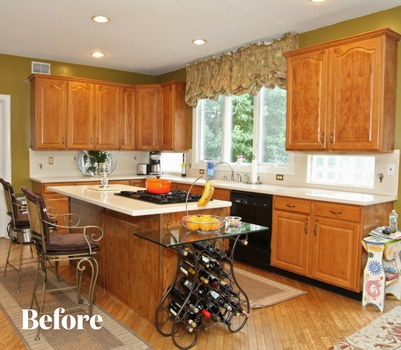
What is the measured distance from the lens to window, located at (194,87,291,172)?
5.03 metres

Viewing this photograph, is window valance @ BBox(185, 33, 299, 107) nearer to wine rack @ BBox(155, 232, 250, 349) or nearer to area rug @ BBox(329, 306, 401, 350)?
wine rack @ BBox(155, 232, 250, 349)

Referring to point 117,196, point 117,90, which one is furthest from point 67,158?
point 117,196

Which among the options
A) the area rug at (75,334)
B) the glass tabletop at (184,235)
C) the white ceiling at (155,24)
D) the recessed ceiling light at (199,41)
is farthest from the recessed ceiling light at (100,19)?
the area rug at (75,334)

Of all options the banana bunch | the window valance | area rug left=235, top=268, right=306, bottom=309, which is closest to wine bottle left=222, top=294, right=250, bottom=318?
area rug left=235, top=268, right=306, bottom=309

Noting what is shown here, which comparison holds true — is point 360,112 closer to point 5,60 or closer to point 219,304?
point 219,304

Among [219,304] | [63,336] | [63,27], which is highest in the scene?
[63,27]

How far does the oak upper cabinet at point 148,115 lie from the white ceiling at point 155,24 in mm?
783

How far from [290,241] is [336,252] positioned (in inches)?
20.8

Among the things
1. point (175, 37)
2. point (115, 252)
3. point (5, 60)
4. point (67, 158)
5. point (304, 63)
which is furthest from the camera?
point (67, 158)

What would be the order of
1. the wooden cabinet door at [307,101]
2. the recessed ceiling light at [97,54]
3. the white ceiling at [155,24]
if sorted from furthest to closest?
1. the recessed ceiling light at [97,54]
2. the wooden cabinet door at [307,101]
3. the white ceiling at [155,24]

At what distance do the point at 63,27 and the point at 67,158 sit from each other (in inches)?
92.1

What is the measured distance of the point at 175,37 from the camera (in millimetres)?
4828

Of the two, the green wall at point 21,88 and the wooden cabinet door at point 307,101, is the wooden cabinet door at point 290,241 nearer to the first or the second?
the wooden cabinet door at point 307,101

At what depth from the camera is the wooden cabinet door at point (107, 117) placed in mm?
6223
